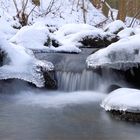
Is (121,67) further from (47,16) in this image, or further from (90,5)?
(90,5)

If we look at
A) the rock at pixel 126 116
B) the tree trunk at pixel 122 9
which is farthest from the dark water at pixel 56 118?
the tree trunk at pixel 122 9

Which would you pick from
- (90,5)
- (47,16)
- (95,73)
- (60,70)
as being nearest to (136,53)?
(95,73)

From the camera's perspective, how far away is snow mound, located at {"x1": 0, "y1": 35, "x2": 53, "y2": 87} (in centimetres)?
898

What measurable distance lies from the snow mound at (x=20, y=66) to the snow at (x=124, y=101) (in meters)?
1.97

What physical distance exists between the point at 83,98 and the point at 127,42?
5.21 ft

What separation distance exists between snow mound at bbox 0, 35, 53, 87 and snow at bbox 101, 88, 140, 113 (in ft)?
6.45

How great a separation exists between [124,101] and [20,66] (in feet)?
9.59

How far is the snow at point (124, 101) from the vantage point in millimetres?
6765

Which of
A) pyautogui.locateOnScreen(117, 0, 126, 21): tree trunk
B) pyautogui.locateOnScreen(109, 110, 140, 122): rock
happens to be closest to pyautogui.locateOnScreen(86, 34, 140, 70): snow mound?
pyautogui.locateOnScreen(109, 110, 140, 122): rock

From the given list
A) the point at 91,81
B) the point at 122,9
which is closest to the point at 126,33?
the point at 91,81

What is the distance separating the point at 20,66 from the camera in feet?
30.0

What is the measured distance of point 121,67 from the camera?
359 inches

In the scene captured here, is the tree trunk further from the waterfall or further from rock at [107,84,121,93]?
rock at [107,84,121,93]

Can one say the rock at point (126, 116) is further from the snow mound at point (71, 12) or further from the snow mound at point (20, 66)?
the snow mound at point (71, 12)
